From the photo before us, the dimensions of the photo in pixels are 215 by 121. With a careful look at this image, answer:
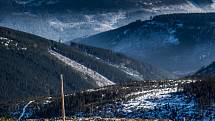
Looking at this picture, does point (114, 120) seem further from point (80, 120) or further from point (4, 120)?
point (4, 120)

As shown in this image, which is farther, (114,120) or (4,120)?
(114,120)

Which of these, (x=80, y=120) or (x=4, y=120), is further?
(x=80, y=120)

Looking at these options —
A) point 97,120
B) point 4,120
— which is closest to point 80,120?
point 97,120

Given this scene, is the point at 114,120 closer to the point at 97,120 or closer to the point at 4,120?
the point at 97,120

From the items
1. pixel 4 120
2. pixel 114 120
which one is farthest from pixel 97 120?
pixel 4 120

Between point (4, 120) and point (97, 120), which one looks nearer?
point (4, 120)
